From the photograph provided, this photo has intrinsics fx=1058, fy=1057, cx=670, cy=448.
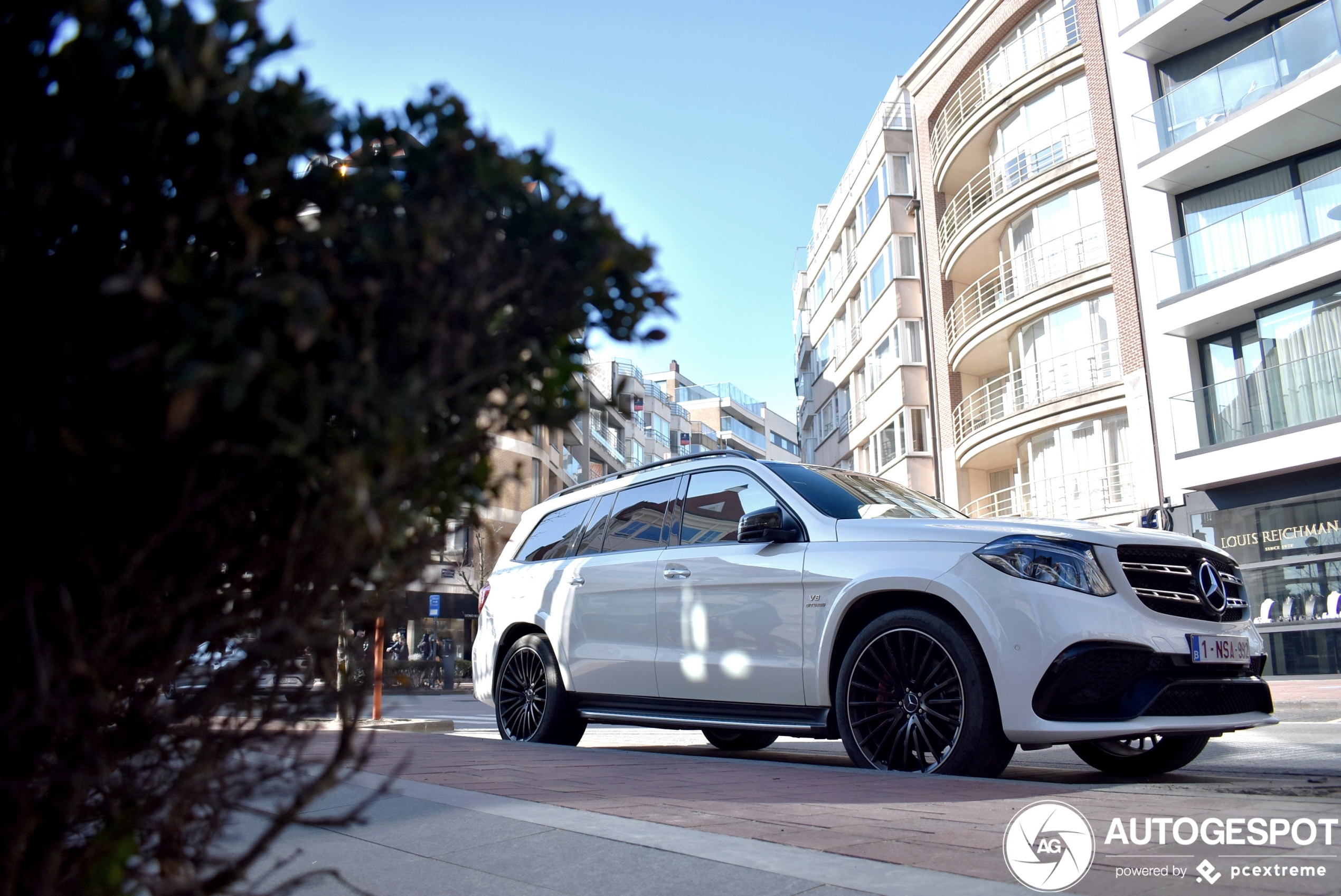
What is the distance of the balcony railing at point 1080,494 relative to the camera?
22391mm

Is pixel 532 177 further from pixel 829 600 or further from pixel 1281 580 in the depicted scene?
pixel 1281 580

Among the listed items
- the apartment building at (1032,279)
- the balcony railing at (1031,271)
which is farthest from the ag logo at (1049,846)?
the balcony railing at (1031,271)

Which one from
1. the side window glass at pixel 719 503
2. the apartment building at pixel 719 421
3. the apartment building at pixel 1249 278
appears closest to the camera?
the side window glass at pixel 719 503

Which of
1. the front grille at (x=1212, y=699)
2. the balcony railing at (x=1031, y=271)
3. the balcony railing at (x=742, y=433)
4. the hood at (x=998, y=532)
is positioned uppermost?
the balcony railing at (x=742, y=433)

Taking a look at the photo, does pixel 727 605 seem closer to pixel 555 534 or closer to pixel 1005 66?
pixel 555 534

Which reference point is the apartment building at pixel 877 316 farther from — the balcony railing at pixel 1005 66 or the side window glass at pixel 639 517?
the side window glass at pixel 639 517

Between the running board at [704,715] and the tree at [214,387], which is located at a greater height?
the tree at [214,387]

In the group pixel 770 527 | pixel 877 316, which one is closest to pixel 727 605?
pixel 770 527

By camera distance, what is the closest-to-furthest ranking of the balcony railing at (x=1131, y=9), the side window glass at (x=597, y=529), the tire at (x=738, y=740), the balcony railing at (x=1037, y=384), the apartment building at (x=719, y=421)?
the side window glass at (x=597, y=529) → the tire at (x=738, y=740) → the balcony railing at (x=1131, y=9) → the balcony railing at (x=1037, y=384) → the apartment building at (x=719, y=421)

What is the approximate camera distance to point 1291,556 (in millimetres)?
18812

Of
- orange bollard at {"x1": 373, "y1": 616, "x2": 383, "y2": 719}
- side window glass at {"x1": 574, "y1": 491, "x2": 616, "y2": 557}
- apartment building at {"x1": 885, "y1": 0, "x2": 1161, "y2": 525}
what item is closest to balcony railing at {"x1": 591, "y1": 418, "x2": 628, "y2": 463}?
apartment building at {"x1": 885, "y1": 0, "x2": 1161, "y2": 525}

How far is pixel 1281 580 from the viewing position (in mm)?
19062

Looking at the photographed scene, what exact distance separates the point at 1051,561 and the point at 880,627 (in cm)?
85

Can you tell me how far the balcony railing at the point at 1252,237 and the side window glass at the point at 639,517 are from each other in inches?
635
